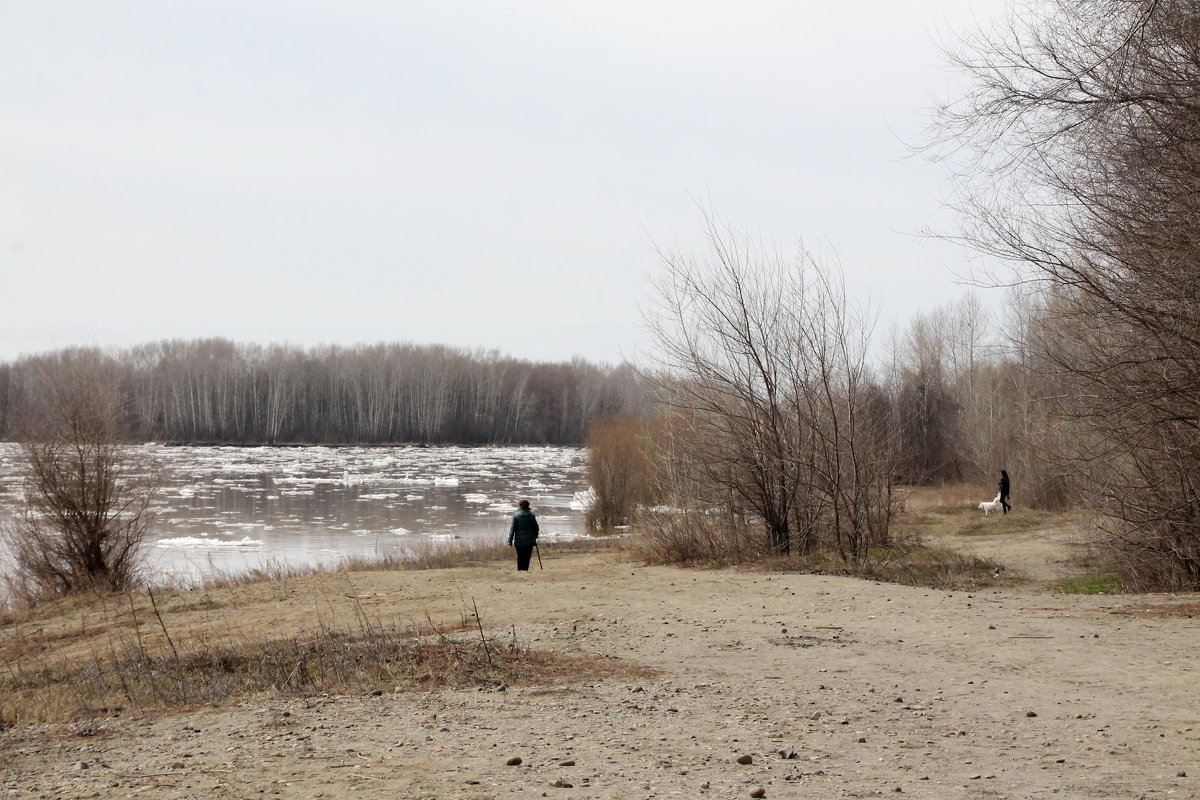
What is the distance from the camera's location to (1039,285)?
45.9 feet

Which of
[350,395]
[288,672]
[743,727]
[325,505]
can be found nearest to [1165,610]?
[743,727]

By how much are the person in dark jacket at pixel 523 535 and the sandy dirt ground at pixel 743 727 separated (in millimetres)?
6887

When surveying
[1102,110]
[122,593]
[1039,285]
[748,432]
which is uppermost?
[1102,110]

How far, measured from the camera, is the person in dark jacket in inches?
738

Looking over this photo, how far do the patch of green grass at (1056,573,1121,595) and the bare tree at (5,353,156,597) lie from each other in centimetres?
1800

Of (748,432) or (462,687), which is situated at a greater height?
(748,432)

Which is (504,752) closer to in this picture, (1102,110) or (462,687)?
(462,687)

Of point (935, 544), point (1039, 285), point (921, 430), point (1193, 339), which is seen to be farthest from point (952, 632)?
point (921, 430)

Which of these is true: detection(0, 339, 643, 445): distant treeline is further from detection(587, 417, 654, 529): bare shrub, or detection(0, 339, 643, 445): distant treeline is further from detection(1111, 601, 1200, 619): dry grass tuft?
detection(1111, 601, 1200, 619): dry grass tuft

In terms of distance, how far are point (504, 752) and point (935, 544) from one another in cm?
1940

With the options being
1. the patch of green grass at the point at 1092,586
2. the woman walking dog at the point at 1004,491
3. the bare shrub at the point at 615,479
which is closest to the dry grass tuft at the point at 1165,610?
the patch of green grass at the point at 1092,586

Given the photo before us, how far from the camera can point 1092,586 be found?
1534cm

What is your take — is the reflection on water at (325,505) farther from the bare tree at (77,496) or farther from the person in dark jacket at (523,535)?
the person in dark jacket at (523,535)

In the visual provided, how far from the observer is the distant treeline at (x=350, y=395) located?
101312 mm
